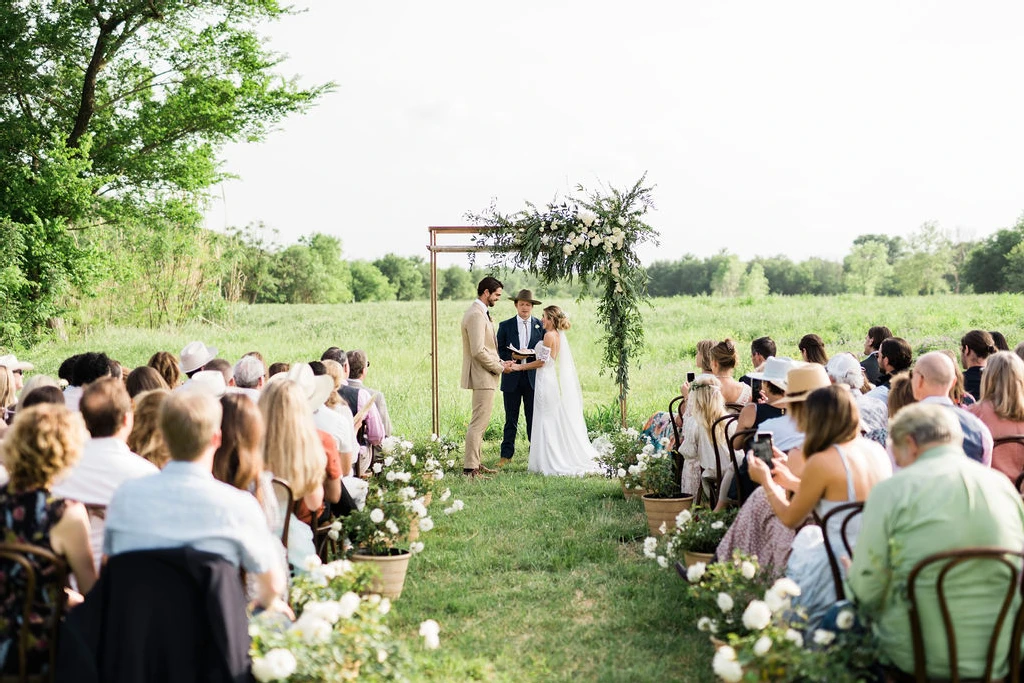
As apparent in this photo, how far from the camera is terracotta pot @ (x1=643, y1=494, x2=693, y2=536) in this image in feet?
22.2

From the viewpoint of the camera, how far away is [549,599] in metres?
5.70

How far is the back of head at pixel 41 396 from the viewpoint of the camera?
496 cm

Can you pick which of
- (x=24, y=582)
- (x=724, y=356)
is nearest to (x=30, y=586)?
(x=24, y=582)

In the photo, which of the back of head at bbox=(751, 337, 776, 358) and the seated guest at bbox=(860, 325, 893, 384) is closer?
the back of head at bbox=(751, 337, 776, 358)

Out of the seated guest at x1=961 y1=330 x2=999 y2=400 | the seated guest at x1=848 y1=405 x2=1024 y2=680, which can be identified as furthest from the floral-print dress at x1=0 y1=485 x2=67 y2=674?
the seated guest at x1=961 y1=330 x2=999 y2=400

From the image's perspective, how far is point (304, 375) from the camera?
17.5 ft

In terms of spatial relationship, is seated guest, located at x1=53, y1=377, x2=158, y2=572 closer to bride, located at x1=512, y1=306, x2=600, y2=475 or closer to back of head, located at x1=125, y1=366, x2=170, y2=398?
back of head, located at x1=125, y1=366, x2=170, y2=398

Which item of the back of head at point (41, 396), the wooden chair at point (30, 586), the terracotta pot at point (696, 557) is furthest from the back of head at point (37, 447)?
the terracotta pot at point (696, 557)

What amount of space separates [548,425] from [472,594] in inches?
174

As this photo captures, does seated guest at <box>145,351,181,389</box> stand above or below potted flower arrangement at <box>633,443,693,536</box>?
above

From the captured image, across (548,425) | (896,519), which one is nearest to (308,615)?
(896,519)

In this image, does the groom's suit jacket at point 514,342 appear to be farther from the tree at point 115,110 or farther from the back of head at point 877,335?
the tree at point 115,110

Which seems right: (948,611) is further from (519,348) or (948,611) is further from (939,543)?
(519,348)

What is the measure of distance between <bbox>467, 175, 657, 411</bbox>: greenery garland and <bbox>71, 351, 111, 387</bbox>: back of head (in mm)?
5171
